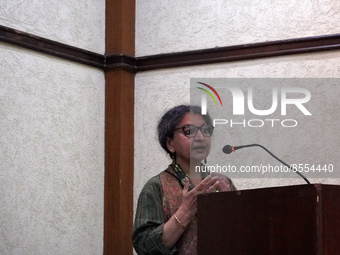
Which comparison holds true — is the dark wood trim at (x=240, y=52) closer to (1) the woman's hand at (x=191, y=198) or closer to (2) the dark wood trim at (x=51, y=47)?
(2) the dark wood trim at (x=51, y=47)

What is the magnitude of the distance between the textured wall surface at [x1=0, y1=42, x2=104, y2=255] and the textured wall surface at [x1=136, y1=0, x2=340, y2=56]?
0.47 m

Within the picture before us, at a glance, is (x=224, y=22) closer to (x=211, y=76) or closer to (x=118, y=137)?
(x=211, y=76)

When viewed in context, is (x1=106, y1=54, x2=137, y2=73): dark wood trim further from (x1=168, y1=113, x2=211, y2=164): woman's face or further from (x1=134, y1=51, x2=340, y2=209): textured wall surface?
(x1=168, y1=113, x2=211, y2=164): woman's face

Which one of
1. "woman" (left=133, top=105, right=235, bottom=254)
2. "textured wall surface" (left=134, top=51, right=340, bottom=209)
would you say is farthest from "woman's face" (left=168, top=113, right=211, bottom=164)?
"textured wall surface" (left=134, top=51, right=340, bottom=209)

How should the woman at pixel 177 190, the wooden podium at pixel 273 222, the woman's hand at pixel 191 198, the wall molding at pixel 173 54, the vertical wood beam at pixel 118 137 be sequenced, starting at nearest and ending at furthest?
the wooden podium at pixel 273 222 < the woman's hand at pixel 191 198 < the woman at pixel 177 190 < the wall molding at pixel 173 54 < the vertical wood beam at pixel 118 137

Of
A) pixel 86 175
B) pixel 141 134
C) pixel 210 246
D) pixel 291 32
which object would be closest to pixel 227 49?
pixel 291 32

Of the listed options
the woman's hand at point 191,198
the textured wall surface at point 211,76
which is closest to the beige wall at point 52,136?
the textured wall surface at point 211,76

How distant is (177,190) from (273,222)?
0.79 metres

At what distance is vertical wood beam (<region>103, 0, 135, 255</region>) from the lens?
12.2ft

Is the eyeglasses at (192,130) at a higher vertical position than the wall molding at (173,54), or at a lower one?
lower

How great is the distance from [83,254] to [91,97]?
95 centimetres

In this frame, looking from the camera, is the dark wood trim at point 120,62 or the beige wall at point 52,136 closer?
the beige wall at point 52,136

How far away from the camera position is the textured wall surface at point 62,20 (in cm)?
324

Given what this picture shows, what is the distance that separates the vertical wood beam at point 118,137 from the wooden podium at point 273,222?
189 cm
